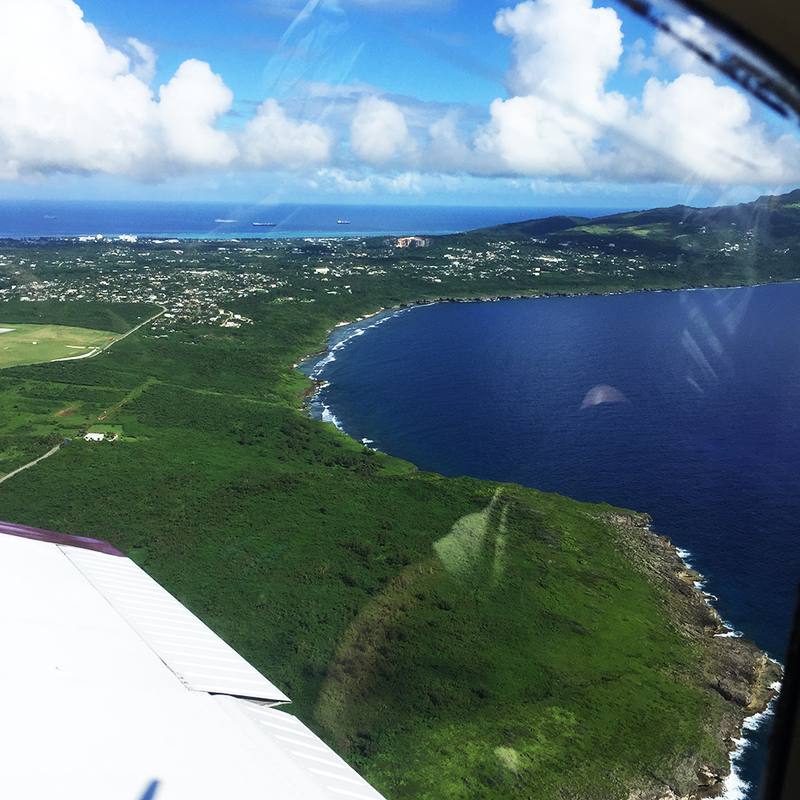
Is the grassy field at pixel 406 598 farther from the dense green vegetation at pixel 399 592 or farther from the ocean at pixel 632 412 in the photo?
the ocean at pixel 632 412

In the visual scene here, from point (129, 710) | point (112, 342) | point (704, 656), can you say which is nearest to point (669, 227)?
point (112, 342)

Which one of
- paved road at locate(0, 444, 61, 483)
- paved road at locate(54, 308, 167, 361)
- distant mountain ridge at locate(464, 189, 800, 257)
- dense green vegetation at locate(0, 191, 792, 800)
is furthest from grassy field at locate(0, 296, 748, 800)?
distant mountain ridge at locate(464, 189, 800, 257)

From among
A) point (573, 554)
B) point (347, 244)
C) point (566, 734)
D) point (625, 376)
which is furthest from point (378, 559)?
point (347, 244)

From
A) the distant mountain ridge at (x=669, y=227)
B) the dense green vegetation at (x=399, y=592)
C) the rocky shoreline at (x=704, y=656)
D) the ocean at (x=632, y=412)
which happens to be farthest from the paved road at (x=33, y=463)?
the distant mountain ridge at (x=669, y=227)

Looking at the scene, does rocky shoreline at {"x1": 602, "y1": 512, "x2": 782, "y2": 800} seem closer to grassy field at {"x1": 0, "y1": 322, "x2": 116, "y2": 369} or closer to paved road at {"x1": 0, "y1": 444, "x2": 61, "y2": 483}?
paved road at {"x1": 0, "y1": 444, "x2": 61, "y2": 483}

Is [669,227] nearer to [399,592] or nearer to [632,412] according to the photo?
[632,412]

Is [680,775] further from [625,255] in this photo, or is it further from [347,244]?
[347,244]
